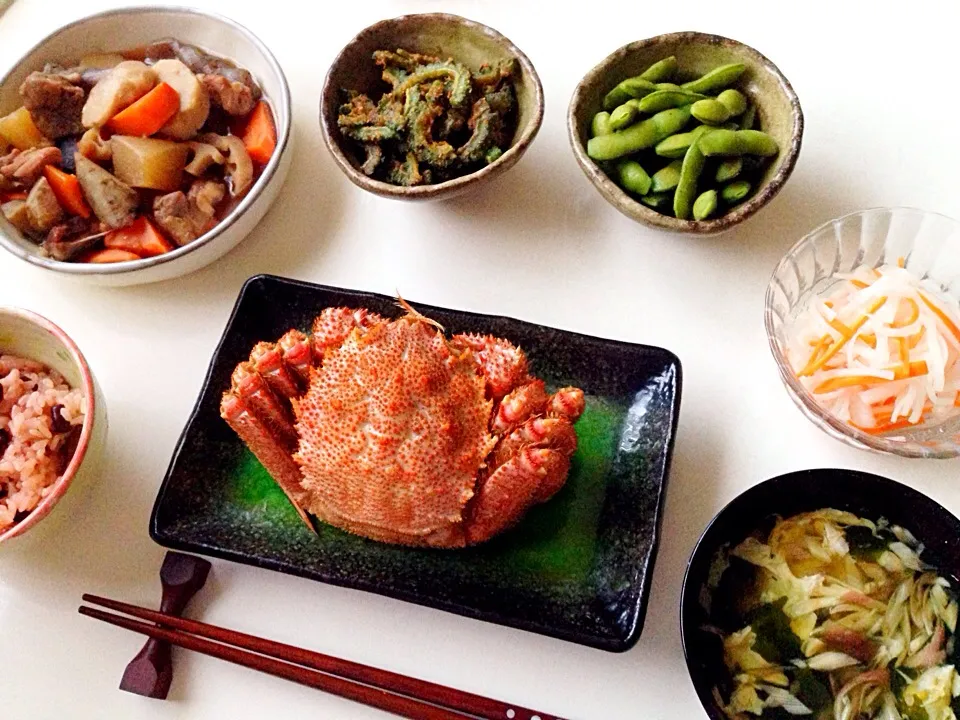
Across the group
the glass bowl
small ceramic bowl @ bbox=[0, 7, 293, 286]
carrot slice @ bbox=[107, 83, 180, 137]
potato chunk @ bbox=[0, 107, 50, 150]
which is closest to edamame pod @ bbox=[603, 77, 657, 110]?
the glass bowl

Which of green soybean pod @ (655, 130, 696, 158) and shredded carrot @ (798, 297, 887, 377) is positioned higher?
green soybean pod @ (655, 130, 696, 158)

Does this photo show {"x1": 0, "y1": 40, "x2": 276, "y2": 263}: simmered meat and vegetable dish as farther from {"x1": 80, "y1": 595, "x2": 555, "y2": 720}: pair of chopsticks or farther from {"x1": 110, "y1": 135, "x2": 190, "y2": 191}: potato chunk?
{"x1": 80, "y1": 595, "x2": 555, "y2": 720}: pair of chopsticks

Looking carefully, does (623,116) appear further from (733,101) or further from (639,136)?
(733,101)

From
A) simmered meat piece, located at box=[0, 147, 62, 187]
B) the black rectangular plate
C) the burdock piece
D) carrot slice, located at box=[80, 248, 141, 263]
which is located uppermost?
simmered meat piece, located at box=[0, 147, 62, 187]

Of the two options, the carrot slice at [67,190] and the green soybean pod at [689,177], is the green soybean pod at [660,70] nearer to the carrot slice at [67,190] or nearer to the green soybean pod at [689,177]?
the green soybean pod at [689,177]

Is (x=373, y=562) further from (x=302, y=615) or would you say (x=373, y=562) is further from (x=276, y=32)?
(x=276, y=32)

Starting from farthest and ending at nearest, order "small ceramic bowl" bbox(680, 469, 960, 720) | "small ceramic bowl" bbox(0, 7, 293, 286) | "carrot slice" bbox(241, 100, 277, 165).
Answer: "carrot slice" bbox(241, 100, 277, 165) → "small ceramic bowl" bbox(0, 7, 293, 286) → "small ceramic bowl" bbox(680, 469, 960, 720)

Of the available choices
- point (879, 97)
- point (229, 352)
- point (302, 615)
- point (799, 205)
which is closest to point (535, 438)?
point (302, 615)
